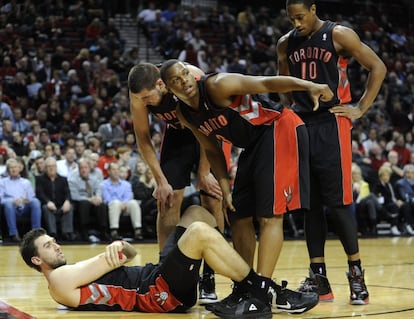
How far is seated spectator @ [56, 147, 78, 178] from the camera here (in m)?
12.1

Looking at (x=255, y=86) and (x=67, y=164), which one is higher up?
(x=255, y=86)

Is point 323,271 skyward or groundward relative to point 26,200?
skyward

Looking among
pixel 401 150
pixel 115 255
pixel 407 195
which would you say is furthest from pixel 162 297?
pixel 401 150

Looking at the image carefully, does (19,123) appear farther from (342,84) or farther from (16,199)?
(342,84)

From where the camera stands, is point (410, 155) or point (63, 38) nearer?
point (410, 155)

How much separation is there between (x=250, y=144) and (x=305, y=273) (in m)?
2.62

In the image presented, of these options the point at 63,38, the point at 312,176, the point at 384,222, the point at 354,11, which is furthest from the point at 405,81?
the point at 312,176

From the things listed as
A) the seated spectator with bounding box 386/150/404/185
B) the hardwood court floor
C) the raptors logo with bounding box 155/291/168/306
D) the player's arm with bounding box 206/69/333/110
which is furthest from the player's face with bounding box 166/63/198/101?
the seated spectator with bounding box 386/150/404/185

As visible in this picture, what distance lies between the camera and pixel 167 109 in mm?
5660

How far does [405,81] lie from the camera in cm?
1959

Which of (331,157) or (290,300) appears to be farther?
(331,157)

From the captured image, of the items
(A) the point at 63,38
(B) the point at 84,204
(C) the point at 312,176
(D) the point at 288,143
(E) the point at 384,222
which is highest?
(D) the point at 288,143

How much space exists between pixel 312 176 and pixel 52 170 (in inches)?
254

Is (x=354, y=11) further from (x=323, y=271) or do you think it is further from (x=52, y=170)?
(x=323, y=271)
